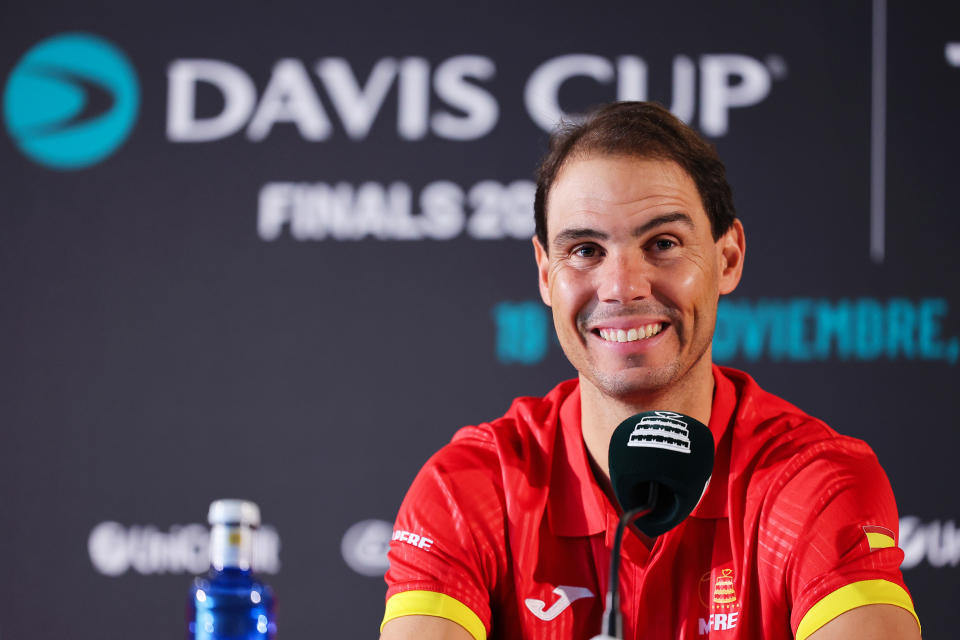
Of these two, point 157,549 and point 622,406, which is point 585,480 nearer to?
point 622,406

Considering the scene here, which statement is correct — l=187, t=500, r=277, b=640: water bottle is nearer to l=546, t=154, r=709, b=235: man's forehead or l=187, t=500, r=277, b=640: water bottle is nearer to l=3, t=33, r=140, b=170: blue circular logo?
l=546, t=154, r=709, b=235: man's forehead

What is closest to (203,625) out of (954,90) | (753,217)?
(753,217)

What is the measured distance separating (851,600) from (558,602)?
0.40 m

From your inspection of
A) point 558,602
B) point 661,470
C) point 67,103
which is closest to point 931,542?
point 558,602

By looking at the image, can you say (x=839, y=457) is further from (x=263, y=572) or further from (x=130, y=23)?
(x=130, y=23)

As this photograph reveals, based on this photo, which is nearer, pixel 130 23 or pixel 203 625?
pixel 203 625

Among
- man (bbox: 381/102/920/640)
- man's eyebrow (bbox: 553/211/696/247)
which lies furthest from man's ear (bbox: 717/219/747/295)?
man's eyebrow (bbox: 553/211/696/247)

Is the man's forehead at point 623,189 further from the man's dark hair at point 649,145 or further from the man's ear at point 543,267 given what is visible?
the man's ear at point 543,267

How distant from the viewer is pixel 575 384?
179 centimetres

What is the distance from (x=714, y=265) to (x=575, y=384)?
1.13ft

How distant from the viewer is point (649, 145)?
1572 millimetres

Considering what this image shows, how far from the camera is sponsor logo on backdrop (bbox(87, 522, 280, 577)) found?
270 centimetres

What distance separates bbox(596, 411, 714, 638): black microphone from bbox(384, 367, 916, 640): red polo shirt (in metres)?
→ 0.46

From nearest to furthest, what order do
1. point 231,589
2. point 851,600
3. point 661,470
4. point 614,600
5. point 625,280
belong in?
point 614,600
point 661,470
point 231,589
point 851,600
point 625,280
